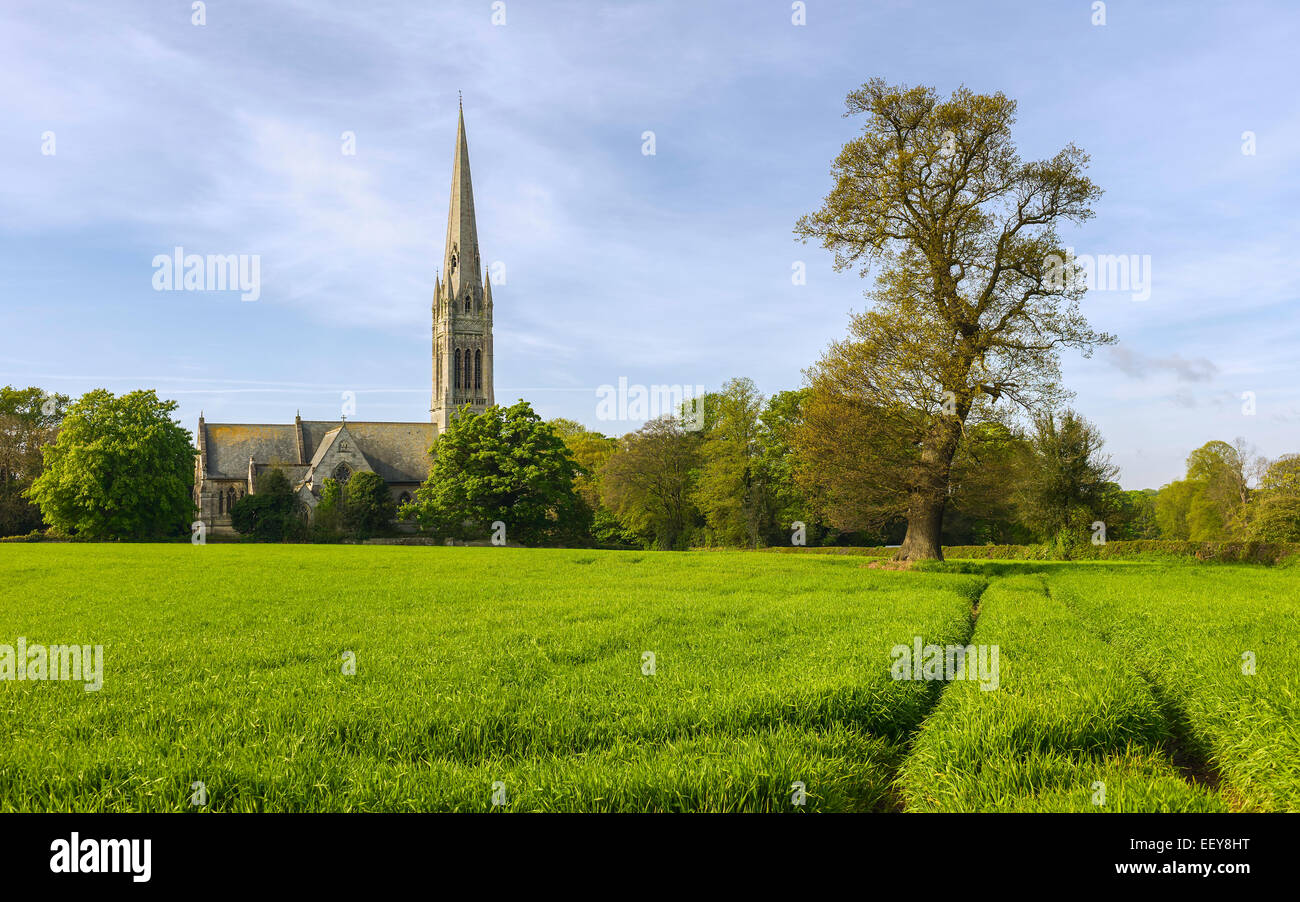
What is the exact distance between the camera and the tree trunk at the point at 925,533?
102 ft

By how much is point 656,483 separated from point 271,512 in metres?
36.8

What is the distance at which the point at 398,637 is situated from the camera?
12.6m

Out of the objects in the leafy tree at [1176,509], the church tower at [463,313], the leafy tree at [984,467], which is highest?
the church tower at [463,313]

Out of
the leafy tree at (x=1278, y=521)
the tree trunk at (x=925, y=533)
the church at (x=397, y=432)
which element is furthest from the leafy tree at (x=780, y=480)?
the church at (x=397, y=432)

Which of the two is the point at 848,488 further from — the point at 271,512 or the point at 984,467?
the point at 271,512

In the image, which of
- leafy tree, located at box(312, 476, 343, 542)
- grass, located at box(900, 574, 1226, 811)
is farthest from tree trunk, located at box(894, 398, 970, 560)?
leafy tree, located at box(312, 476, 343, 542)

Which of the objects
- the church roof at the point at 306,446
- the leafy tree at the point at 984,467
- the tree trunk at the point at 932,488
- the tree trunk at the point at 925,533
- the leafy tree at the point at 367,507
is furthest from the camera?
the church roof at the point at 306,446

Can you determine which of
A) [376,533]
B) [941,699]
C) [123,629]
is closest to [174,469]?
[376,533]

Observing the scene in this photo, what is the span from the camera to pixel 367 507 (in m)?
73.1

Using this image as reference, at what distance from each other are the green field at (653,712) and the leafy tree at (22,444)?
6615 cm

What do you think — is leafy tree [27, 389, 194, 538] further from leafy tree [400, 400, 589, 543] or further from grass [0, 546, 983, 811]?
grass [0, 546, 983, 811]

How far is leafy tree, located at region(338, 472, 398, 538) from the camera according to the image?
236ft

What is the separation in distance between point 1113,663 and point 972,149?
26.8 meters

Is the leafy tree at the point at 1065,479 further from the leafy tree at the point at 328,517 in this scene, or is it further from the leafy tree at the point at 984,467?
the leafy tree at the point at 328,517
